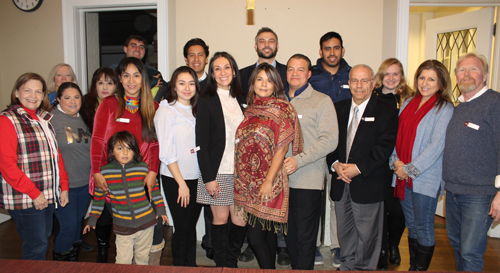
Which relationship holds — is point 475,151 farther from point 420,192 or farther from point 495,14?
point 495,14

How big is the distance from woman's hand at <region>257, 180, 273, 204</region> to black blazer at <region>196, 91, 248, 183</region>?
0.35 m

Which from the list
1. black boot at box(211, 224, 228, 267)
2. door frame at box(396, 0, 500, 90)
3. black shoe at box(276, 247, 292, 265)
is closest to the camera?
black boot at box(211, 224, 228, 267)

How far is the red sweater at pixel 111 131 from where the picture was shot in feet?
7.32

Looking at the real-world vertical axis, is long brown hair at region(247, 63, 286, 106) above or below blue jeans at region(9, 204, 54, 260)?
above

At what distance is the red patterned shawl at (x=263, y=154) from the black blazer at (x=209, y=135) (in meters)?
0.16

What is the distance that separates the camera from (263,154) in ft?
6.28

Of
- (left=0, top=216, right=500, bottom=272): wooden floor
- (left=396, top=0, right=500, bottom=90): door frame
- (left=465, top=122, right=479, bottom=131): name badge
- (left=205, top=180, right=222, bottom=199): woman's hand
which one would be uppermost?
(left=396, top=0, right=500, bottom=90): door frame

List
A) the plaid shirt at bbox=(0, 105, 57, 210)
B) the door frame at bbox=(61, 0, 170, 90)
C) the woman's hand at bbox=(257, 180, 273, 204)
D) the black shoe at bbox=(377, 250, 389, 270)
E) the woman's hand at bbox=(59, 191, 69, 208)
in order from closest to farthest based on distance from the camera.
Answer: the woman's hand at bbox=(257, 180, 273, 204), the plaid shirt at bbox=(0, 105, 57, 210), the woman's hand at bbox=(59, 191, 69, 208), the black shoe at bbox=(377, 250, 389, 270), the door frame at bbox=(61, 0, 170, 90)

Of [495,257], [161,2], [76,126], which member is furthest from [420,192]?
[161,2]

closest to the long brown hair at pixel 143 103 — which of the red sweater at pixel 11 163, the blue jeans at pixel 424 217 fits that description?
the red sweater at pixel 11 163

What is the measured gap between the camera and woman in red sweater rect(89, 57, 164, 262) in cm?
223

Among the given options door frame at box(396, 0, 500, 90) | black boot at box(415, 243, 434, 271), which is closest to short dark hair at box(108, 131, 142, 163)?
black boot at box(415, 243, 434, 271)

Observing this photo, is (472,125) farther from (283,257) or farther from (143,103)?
(143,103)

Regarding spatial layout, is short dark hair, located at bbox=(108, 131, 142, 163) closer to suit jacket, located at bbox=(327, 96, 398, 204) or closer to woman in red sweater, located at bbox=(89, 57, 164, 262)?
woman in red sweater, located at bbox=(89, 57, 164, 262)
